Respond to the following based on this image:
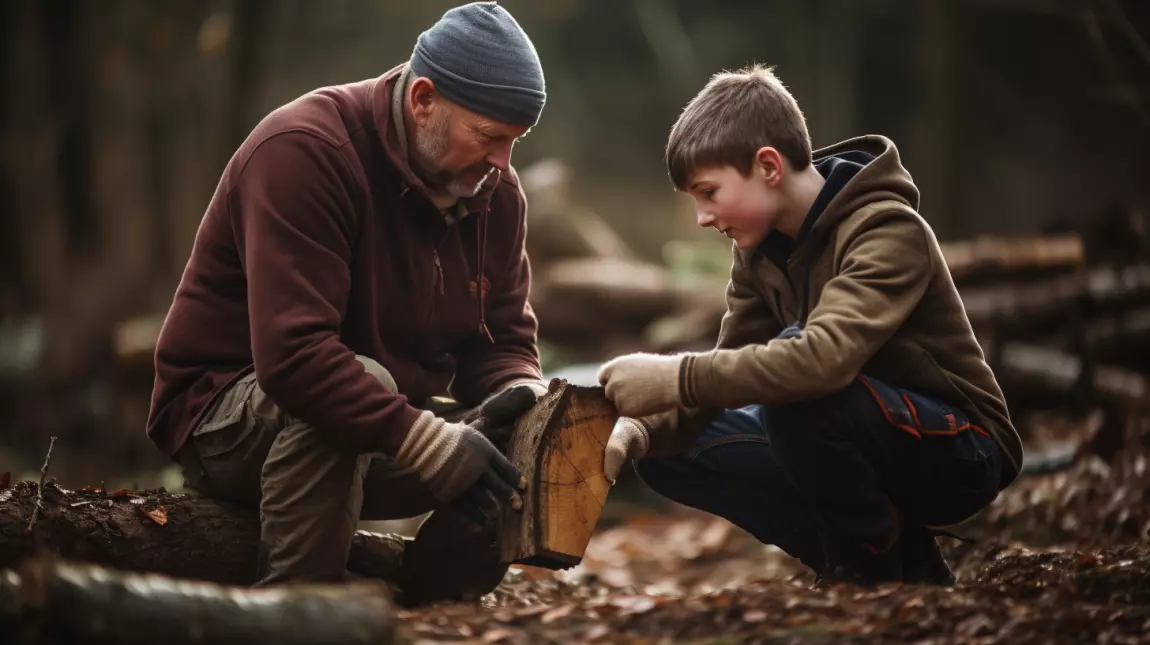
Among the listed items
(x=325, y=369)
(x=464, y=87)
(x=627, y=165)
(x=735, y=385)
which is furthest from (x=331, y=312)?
(x=627, y=165)

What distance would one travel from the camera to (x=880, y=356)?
3.20 metres

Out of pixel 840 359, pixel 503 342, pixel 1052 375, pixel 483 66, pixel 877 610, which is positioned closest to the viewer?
pixel 877 610

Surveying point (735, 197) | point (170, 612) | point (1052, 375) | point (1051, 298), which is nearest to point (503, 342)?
point (735, 197)

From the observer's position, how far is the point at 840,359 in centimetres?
294

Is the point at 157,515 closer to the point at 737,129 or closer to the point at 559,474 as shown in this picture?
the point at 559,474

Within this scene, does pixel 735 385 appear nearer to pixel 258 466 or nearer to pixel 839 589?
pixel 839 589

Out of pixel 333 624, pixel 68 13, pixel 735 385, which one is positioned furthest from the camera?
pixel 68 13

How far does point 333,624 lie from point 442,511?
1.28 meters

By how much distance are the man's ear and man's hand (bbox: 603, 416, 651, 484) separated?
113cm

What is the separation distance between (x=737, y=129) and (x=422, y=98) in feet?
3.32

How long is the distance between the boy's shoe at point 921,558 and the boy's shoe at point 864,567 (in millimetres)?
62

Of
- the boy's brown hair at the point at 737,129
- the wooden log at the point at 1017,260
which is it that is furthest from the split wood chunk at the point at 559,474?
the wooden log at the point at 1017,260

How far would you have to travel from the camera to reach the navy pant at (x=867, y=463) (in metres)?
3.07

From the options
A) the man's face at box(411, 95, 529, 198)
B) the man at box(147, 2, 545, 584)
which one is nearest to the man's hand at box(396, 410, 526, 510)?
the man at box(147, 2, 545, 584)
